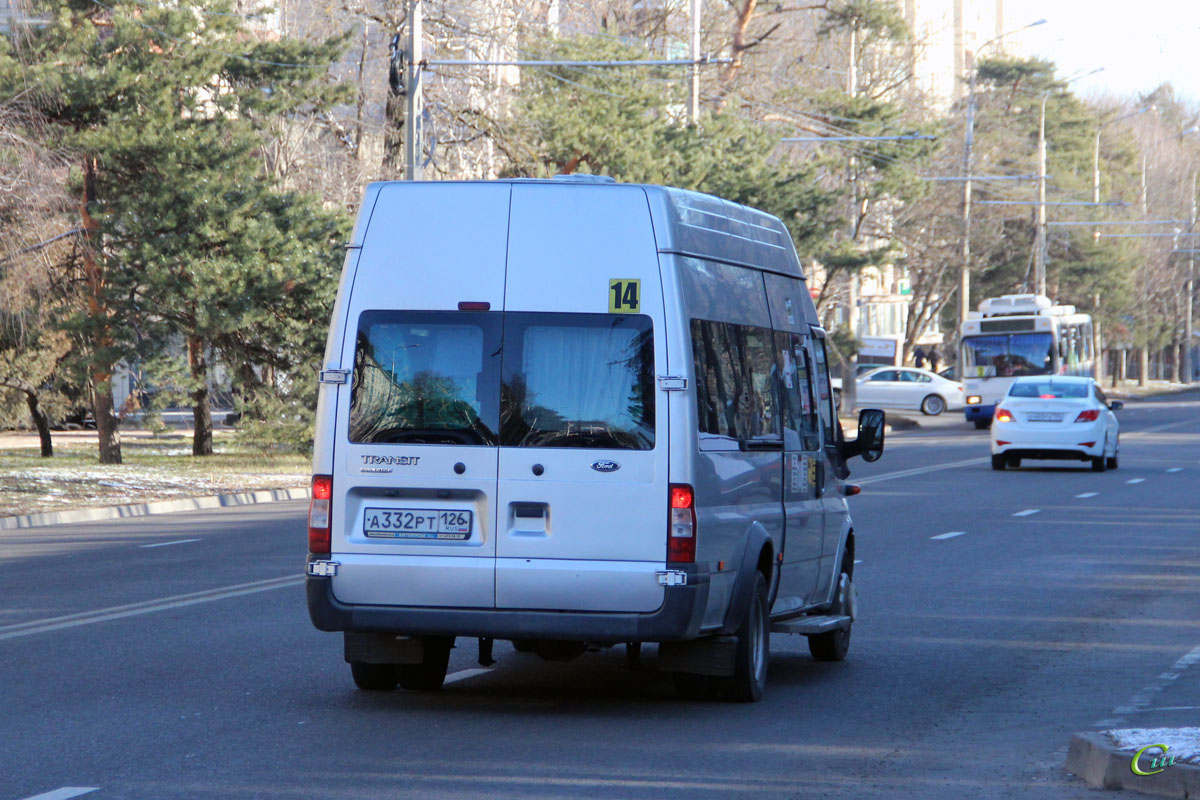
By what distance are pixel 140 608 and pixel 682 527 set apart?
5.83m

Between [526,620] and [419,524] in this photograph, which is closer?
[526,620]

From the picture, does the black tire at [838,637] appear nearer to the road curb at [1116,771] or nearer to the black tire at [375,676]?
the black tire at [375,676]

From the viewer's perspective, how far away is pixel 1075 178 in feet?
251

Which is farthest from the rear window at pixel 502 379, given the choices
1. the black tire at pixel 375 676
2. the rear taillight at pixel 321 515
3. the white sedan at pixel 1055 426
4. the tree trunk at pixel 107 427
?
the tree trunk at pixel 107 427

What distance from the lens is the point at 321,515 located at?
7.82 metres

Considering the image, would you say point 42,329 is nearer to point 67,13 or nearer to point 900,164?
point 67,13

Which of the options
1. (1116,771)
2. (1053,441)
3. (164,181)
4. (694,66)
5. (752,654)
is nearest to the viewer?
(1116,771)

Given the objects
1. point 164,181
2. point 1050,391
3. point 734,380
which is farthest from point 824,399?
point 164,181

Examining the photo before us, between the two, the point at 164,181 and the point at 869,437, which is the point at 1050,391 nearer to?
the point at 164,181

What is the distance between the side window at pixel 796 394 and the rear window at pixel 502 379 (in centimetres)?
156

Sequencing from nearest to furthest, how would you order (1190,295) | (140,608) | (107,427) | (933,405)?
(140,608), (107,427), (933,405), (1190,295)

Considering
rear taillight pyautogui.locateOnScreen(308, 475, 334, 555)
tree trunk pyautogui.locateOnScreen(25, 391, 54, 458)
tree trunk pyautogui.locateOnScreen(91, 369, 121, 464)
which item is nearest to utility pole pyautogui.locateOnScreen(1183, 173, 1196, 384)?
tree trunk pyautogui.locateOnScreen(25, 391, 54, 458)

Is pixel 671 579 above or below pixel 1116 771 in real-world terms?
above

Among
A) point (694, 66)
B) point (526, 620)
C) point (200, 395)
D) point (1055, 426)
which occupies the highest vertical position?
point (694, 66)
